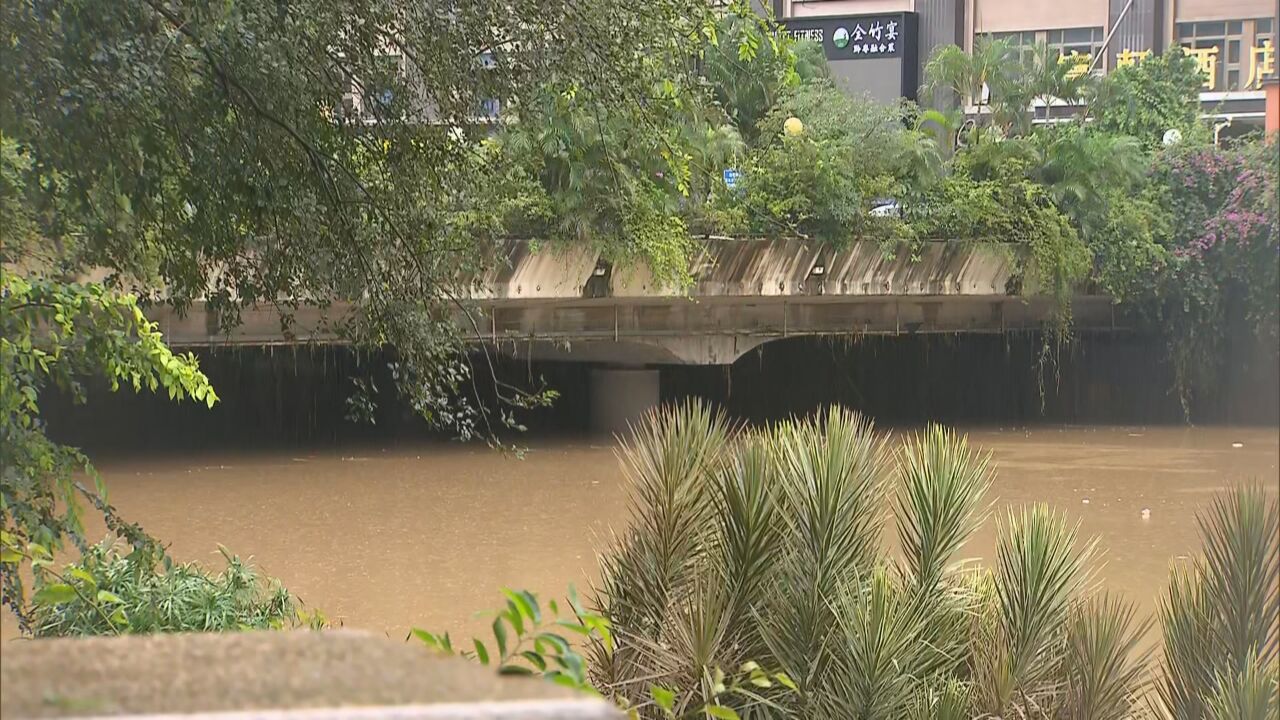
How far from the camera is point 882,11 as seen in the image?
19719 mm

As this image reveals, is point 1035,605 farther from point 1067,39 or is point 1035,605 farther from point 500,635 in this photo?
point 1067,39

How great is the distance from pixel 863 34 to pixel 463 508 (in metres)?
10.7

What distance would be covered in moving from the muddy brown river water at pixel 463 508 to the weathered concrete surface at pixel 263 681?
6103mm

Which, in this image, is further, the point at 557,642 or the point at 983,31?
the point at 983,31

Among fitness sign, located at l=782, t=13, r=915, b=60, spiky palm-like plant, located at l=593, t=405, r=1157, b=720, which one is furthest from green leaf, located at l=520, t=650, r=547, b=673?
fitness sign, located at l=782, t=13, r=915, b=60

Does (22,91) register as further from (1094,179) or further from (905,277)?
(1094,179)

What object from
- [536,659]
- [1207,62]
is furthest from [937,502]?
[1207,62]

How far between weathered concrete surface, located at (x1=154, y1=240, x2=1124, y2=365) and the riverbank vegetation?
9.53m

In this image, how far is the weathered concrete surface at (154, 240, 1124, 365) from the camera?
15.1 m

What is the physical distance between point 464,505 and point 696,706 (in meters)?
8.11

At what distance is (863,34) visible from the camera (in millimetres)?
19500

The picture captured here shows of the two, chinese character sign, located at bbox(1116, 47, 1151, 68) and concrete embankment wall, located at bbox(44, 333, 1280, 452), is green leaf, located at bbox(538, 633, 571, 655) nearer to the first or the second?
concrete embankment wall, located at bbox(44, 333, 1280, 452)

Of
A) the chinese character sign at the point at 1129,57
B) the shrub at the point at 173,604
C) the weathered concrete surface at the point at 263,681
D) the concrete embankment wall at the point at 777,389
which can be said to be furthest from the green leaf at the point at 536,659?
the chinese character sign at the point at 1129,57

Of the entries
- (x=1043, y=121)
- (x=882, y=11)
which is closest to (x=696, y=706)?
(x=1043, y=121)
